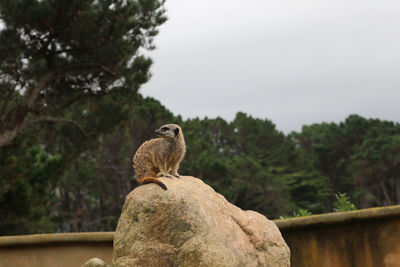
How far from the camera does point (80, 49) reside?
13148 millimetres

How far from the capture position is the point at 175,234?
14.6ft

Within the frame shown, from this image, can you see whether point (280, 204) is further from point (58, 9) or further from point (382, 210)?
point (382, 210)

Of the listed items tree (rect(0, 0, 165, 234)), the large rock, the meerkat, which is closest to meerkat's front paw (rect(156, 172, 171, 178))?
the meerkat

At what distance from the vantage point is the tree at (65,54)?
40.3 ft

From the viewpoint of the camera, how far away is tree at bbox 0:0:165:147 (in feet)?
40.3

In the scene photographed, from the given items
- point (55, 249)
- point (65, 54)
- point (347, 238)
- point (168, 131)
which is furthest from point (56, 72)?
point (347, 238)

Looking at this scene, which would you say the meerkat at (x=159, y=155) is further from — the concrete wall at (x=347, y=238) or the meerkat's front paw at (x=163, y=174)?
the concrete wall at (x=347, y=238)

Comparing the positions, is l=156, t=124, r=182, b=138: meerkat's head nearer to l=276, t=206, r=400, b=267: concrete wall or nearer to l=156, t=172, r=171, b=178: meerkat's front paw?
l=156, t=172, r=171, b=178: meerkat's front paw

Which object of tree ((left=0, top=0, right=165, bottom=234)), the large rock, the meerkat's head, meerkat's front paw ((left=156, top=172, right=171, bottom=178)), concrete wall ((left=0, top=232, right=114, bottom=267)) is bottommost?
concrete wall ((left=0, top=232, right=114, bottom=267))

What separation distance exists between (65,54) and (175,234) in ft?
33.6

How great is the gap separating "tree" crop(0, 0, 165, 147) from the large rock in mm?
8847

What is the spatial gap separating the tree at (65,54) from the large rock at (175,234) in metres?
8.85

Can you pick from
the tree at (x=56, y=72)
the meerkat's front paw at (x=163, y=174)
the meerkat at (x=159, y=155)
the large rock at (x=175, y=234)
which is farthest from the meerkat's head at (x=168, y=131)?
→ the tree at (x=56, y=72)

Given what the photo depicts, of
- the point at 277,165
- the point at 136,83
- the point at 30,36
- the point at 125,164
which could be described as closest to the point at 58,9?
the point at 30,36
